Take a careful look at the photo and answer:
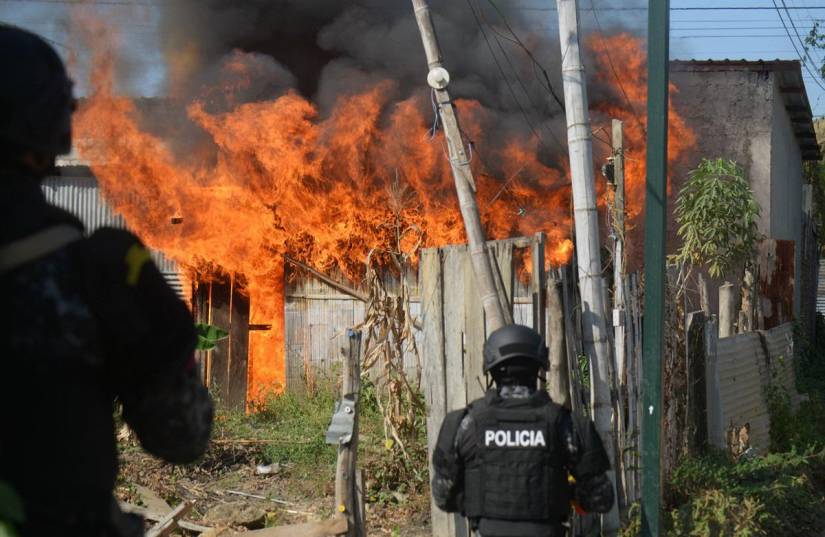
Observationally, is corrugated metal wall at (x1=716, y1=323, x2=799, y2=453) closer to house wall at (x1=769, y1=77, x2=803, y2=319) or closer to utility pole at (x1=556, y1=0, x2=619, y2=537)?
utility pole at (x1=556, y1=0, x2=619, y2=537)

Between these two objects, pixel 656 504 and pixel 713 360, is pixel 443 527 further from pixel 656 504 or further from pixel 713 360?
pixel 713 360

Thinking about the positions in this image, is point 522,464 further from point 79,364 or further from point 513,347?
point 79,364

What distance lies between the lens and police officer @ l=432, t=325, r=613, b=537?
13.7 feet

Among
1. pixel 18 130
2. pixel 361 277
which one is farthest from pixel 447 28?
pixel 18 130

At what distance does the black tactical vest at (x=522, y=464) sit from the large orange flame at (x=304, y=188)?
8.54 metres

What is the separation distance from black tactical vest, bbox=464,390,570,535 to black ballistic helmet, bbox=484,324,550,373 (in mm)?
174

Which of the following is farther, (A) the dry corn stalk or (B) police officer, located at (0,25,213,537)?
(A) the dry corn stalk

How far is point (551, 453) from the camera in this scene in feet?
13.7

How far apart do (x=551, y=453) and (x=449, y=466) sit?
0.49 m

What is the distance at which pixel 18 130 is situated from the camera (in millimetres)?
1681

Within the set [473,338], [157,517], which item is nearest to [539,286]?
[473,338]

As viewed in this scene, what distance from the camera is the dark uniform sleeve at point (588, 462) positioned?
420 centimetres

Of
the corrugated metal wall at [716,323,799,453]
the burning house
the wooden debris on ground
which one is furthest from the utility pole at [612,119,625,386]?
the burning house

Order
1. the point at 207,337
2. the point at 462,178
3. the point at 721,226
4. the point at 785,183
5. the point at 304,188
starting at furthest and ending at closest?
the point at 785,183
the point at 304,188
the point at 721,226
the point at 207,337
the point at 462,178
